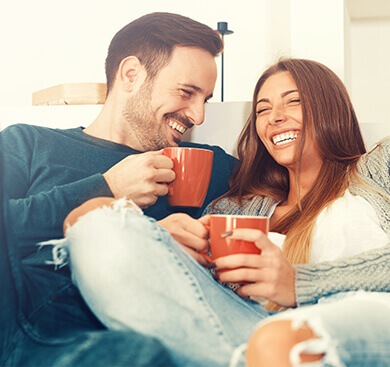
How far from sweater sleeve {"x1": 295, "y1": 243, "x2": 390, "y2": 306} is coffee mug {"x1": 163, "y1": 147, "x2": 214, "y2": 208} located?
0.87 ft

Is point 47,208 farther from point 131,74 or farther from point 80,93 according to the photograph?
point 80,93

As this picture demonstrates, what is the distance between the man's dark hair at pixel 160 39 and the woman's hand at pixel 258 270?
0.75 metres

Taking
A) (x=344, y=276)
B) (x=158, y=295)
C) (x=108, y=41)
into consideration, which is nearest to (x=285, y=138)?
(x=344, y=276)

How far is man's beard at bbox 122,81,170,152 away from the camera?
1392 mm

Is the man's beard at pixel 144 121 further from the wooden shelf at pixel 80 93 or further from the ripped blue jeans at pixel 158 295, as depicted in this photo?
the ripped blue jeans at pixel 158 295

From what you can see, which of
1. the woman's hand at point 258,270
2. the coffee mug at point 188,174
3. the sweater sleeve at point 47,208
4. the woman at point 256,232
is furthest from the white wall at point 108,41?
the woman's hand at point 258,270

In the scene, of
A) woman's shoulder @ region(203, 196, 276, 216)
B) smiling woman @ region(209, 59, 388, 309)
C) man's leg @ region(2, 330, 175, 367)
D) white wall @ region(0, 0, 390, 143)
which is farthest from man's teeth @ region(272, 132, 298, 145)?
white wall @ region(0, 0, 390, 143)

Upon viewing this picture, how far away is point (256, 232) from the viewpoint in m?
0.79

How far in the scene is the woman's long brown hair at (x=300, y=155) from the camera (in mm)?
1207

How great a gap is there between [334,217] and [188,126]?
18.5 inches

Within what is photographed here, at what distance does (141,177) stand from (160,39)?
544mm

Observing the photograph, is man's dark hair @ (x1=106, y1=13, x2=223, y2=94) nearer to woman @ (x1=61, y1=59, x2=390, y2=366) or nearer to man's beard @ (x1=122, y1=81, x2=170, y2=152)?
man's beard @ (x1=122, y1=81, x2=170, y2=152)

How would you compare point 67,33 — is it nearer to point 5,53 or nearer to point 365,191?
point 5,53

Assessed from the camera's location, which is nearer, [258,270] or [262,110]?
[258,270]
